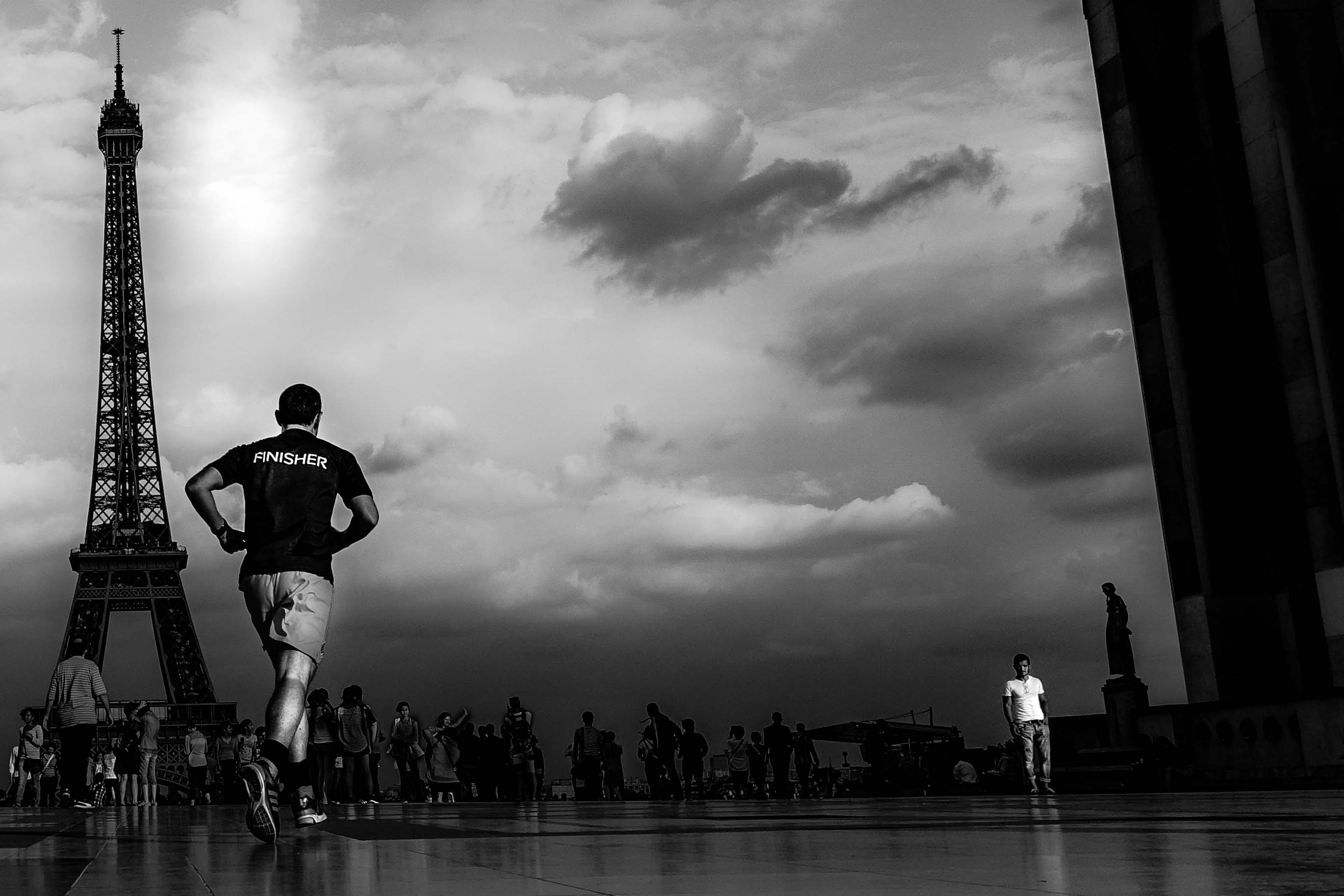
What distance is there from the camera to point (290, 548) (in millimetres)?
7742

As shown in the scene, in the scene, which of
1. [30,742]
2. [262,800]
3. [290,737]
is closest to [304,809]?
[290,737]

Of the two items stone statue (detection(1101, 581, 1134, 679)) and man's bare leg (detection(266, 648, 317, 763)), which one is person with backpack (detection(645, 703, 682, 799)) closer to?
stone statue (detection(1101, 581, 1134, 679))

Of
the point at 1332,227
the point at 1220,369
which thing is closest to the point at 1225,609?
the point at 1220,369

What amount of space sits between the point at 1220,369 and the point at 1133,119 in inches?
211

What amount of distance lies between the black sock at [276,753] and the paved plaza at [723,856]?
1.39 ft

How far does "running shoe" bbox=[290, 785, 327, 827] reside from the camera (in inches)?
305

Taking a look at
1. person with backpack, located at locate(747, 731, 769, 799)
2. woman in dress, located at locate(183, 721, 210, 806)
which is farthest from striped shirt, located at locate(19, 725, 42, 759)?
person with backpack, located at locate(747, 731, 769, 799)

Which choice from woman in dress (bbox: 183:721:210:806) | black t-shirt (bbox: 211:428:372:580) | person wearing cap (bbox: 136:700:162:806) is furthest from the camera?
woman in dress (bbox: 183:721:210:806)

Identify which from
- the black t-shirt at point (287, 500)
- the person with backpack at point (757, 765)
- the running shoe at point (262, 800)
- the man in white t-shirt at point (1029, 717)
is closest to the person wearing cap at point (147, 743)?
the person with backpack at point (757, 765)

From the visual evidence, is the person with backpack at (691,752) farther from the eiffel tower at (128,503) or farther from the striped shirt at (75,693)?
the eiffel tower at (128,503)

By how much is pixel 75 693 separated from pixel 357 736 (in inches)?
204

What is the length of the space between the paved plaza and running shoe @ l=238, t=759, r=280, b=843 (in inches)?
4.8

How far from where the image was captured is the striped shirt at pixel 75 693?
17.1m

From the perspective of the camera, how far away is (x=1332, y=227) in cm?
2522
